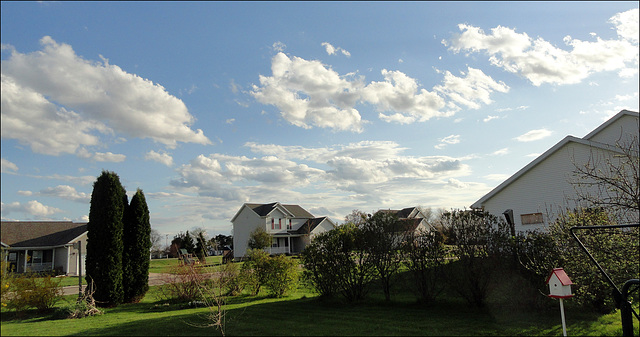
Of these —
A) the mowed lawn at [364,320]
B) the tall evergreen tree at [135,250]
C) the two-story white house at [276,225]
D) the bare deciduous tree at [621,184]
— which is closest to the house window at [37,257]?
the two-story white house at [276,225]

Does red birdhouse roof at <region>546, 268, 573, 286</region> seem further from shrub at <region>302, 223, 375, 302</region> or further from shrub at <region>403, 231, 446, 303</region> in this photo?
shrub at <region>302, 223, 375, 302</region>

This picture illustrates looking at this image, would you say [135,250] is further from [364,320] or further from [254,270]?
[364,320]

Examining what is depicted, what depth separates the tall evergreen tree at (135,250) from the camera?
14.6 metres

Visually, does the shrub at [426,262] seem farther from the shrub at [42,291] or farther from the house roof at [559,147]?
the shrub at [42,291]

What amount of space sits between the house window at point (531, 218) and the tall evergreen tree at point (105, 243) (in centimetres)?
1673

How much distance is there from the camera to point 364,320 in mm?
9531

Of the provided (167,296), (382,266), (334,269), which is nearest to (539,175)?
(382,266)

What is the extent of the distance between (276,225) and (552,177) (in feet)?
108

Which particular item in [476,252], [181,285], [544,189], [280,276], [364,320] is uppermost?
[544,189]

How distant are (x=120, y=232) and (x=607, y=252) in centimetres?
1456

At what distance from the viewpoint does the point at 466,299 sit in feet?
33.7

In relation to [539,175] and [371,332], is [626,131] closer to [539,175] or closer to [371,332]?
[539,175]

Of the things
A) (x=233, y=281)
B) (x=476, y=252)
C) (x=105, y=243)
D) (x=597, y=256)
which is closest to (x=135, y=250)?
(x=105, y=243)

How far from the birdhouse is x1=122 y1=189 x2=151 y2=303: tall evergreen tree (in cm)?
1391
